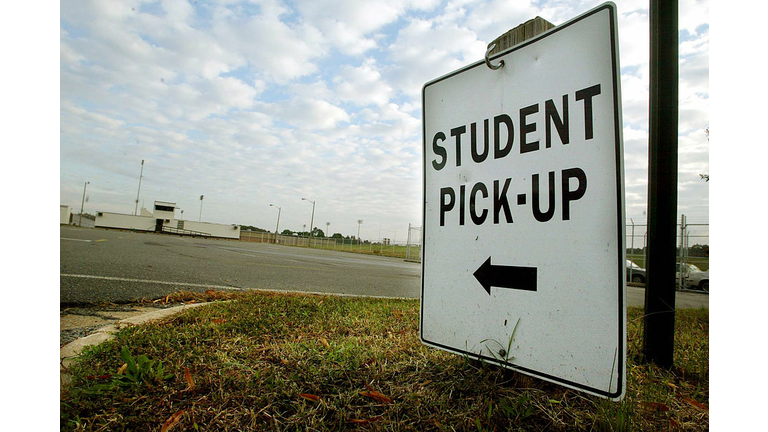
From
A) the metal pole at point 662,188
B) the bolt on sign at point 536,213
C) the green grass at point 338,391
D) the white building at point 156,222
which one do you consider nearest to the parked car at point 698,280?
the green grass at point 338,391

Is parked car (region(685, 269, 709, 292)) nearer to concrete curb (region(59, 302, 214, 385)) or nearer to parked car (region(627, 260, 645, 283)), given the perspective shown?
parked car (region(627, 260, 645, 283))

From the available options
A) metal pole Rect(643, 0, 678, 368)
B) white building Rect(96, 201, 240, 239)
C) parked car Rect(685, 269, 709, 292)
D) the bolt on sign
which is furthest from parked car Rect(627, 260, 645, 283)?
white building Rect(96, 201, 240, 239)

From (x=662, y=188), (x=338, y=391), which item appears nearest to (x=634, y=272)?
(x=662, y=188)

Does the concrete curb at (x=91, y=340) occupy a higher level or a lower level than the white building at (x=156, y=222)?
lower

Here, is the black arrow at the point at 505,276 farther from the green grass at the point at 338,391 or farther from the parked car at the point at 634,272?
the parked car at the point at 634,272

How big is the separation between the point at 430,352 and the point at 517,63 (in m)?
1.41

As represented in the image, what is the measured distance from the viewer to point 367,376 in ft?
5.63

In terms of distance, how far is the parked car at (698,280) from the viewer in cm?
1182

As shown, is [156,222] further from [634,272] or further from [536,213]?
[536,213]

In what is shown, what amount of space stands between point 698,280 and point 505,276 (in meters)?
13.9

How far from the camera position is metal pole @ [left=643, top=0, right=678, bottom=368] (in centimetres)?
197

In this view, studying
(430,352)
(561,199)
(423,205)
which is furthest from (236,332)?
(561,199)

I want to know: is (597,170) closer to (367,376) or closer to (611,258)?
(611,258)

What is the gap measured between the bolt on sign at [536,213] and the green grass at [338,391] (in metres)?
0.16
